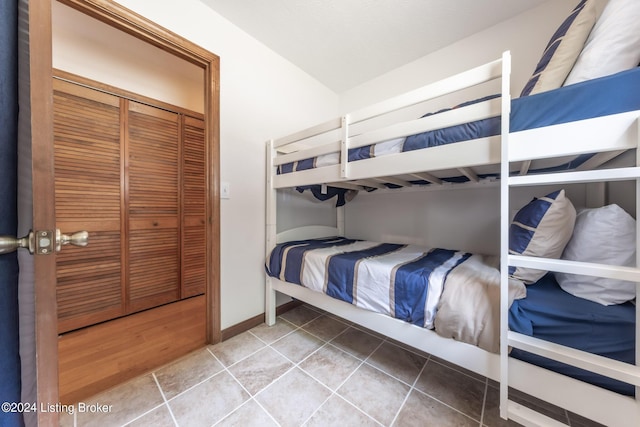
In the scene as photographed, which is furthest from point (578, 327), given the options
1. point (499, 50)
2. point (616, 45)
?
point (499, 50)

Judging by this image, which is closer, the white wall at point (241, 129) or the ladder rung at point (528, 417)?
the ladder rung at point (528, 417)

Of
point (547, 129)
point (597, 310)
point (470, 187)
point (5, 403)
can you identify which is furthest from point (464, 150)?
point (5, 403)

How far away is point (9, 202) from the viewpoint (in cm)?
45

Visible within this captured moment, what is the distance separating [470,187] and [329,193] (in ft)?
3.94

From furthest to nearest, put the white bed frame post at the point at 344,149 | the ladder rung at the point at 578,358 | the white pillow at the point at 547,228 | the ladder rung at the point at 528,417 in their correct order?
the white bed frame post at the point at 344,149
the white pillow at the point at 547,228
the ladder rung at the point at 528,417
the ladder rung at the point at 578,358

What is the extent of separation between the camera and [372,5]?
4.91ft

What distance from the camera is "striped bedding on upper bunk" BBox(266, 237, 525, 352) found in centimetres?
90

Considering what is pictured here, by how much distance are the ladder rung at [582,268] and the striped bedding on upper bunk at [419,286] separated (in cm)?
13

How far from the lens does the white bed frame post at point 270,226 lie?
1816mm

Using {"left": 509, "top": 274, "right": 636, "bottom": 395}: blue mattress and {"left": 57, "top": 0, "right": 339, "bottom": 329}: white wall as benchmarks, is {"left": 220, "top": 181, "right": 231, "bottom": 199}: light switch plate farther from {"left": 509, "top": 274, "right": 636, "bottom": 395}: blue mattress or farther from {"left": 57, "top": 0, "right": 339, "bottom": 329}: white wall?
{"left": 509, "top": 274, "right": 636, "bottom": 395}: blue mattress

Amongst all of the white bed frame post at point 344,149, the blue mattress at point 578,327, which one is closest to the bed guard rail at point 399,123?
the white bed frame post at point 344,149

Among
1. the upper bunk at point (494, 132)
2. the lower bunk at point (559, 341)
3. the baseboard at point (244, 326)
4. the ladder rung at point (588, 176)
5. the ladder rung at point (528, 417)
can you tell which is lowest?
the baseboard at point (244, 326)

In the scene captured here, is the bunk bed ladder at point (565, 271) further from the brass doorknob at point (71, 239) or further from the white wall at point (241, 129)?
the white wall at point (241, 129)

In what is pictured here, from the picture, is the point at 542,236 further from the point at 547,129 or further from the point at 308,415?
the point at 308,415
